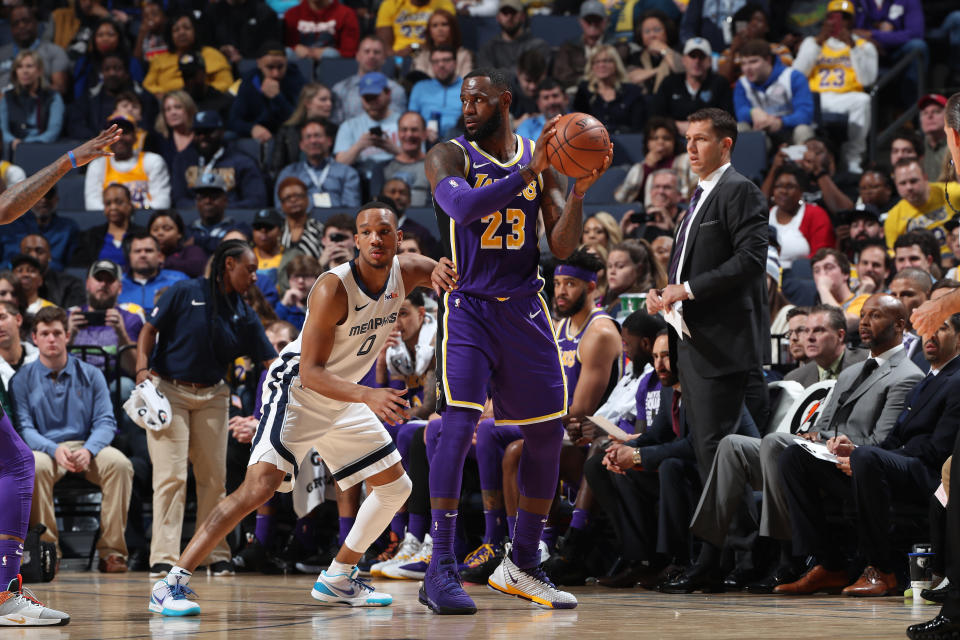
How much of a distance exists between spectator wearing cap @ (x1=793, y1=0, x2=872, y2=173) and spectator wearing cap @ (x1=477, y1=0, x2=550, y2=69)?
270cm

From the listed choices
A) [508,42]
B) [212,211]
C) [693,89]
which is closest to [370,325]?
[212,211]

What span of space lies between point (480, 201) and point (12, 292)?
5.75m

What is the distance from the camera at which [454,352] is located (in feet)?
16.9

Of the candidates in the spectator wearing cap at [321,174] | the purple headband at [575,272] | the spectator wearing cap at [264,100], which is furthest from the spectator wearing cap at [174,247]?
the purple headband at [575,272]

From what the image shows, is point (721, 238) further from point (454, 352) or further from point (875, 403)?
point (454, 352)

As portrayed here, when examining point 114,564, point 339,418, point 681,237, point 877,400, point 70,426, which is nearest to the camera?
point 339,418

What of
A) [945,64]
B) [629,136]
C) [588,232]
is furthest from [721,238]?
[945,64]

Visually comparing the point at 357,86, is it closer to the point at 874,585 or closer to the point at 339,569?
the point at 339,569

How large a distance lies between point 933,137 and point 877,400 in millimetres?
5098

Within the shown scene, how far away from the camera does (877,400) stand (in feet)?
20.5

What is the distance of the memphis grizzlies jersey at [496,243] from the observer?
17.1 ft

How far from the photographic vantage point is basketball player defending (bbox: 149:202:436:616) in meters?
5.19

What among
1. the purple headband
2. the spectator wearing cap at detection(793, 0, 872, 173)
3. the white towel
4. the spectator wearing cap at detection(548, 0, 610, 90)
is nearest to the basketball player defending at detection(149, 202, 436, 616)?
the purple headband

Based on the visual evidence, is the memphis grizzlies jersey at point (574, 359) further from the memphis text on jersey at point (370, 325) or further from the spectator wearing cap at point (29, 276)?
the spectator wearing cap at point (29, 276)
